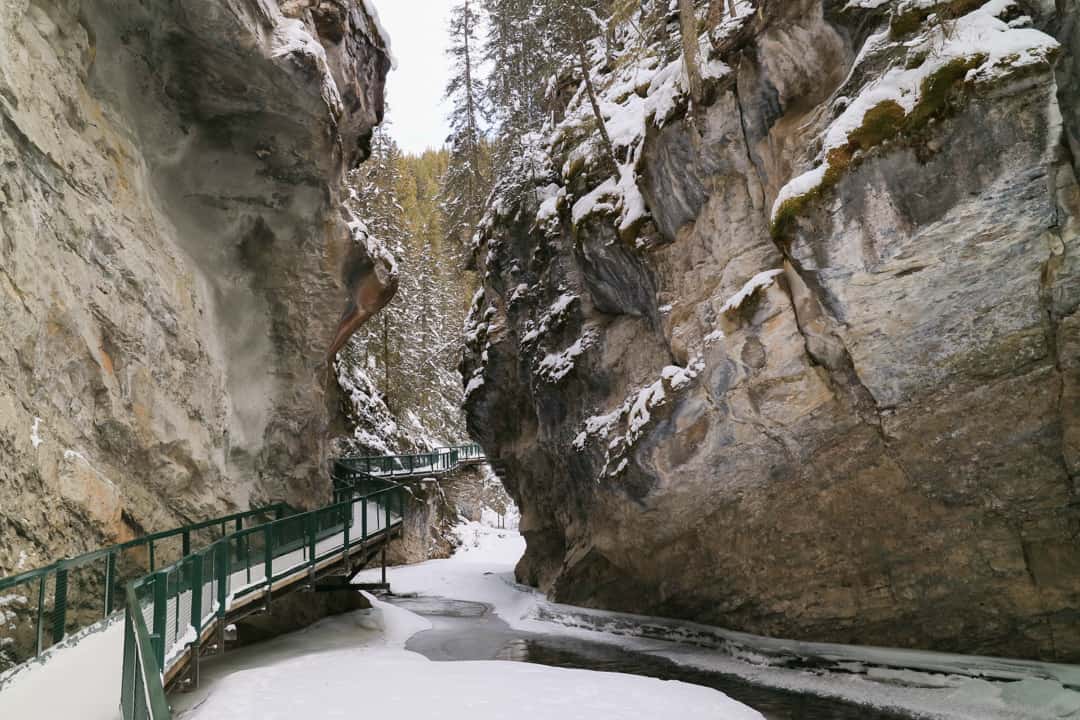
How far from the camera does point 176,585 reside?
764 centimetres

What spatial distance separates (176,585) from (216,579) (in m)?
1.76

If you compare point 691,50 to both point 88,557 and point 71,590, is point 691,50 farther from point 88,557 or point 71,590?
point 71,590

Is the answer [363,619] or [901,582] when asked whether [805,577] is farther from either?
[363,619]

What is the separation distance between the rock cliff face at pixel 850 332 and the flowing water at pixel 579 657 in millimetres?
1943

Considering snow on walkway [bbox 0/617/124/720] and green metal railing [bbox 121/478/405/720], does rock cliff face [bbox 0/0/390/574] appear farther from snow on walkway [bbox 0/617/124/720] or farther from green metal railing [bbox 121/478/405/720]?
green metal railing [bbox 121/478/405/720]

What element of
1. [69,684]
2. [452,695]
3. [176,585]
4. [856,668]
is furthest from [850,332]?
[69,684]

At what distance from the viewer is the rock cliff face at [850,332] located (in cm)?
917

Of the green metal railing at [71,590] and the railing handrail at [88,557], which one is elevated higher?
the railing handrail at [88,557]

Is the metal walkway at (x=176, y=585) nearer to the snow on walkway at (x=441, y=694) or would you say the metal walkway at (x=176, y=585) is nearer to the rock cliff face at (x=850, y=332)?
the snow on walkway at (x=441, y=694)

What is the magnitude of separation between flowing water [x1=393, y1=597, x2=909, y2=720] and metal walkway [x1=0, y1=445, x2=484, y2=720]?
2914mm

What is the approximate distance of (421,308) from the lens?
39.2m

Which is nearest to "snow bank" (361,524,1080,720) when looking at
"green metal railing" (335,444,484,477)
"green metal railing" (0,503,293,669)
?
"green metal railing" (335,444,484,477)

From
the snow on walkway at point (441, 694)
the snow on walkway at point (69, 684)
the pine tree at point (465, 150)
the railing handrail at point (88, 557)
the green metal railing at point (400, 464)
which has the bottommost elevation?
the snow on walkway at point (441, 694)

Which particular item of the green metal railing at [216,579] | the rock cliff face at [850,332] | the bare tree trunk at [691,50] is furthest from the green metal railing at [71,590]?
the bare tree trunk at [691,50]
